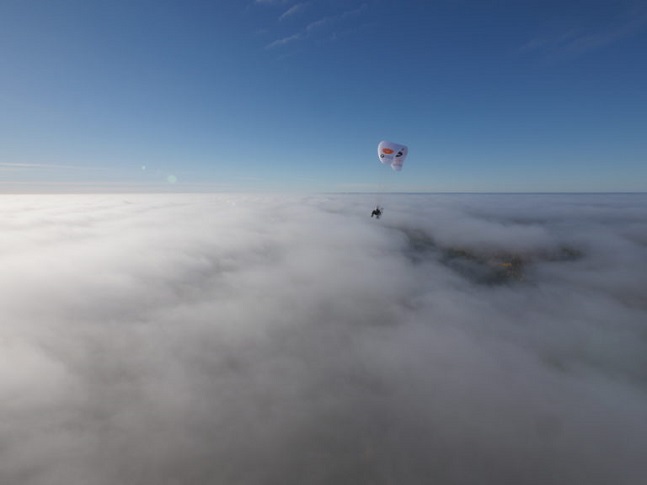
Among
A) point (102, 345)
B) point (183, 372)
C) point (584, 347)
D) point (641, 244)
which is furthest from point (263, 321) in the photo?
point (641, 244)

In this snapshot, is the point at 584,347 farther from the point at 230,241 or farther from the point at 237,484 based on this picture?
the point at 230,241

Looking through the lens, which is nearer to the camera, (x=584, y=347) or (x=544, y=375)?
(x=544, y=375)

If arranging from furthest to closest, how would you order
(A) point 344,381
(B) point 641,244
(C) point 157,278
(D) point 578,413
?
(B) point 641,244 < (C) point 157,278 < (A) point 344,381 < (D) point 578,413

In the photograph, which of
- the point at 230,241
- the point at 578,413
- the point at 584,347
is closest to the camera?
the point at 578,413

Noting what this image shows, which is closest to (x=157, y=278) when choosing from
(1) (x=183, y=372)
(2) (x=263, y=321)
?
(2) (x=263, y=321)

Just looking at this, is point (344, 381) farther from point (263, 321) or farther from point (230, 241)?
point (230, 241)

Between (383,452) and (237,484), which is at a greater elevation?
(383,452)
